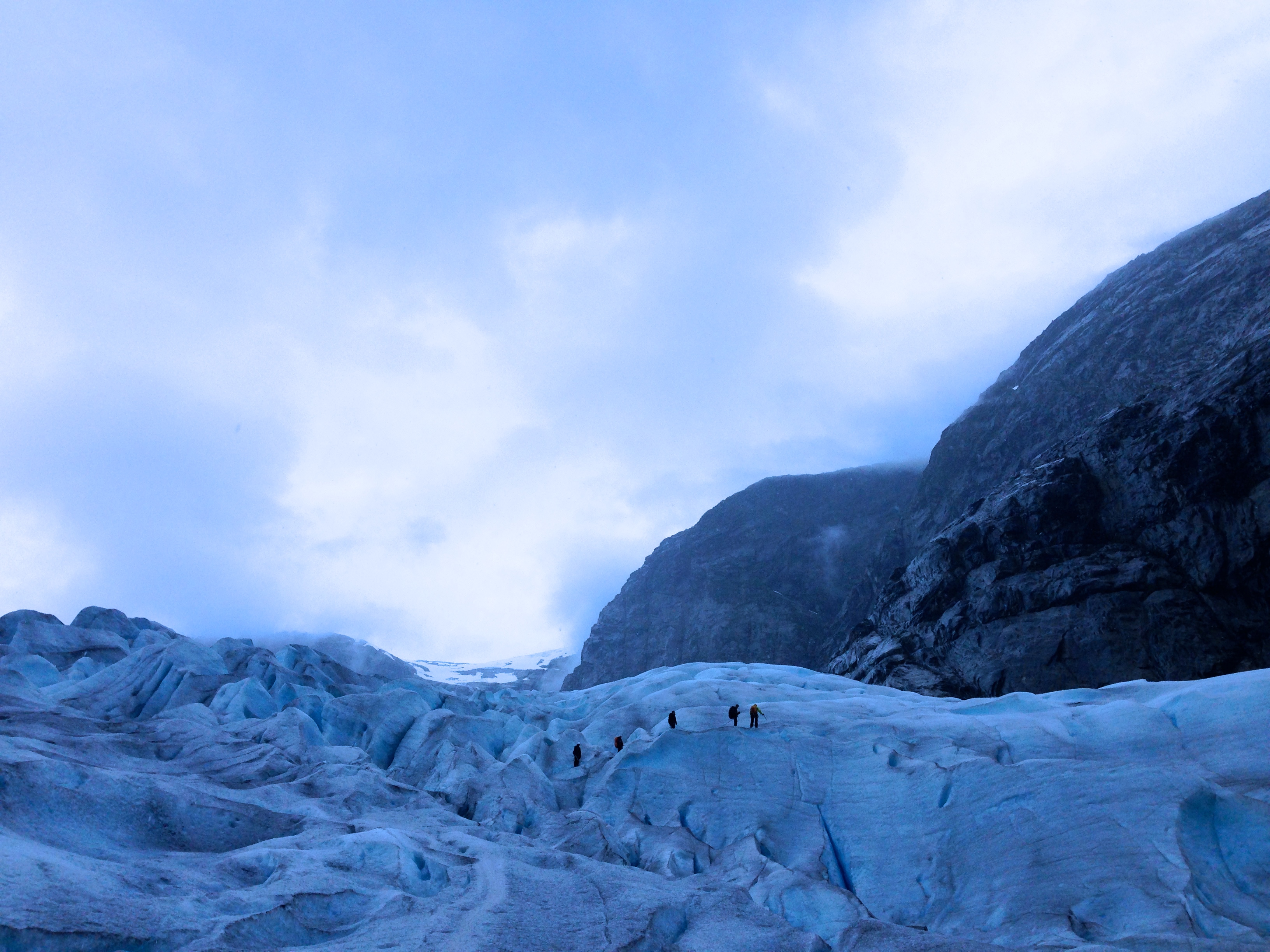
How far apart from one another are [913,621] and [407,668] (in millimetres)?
84250

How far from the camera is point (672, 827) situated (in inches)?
844

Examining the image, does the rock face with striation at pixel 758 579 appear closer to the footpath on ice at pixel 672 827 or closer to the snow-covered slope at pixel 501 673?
the snow-covered slope at pixel 501 673

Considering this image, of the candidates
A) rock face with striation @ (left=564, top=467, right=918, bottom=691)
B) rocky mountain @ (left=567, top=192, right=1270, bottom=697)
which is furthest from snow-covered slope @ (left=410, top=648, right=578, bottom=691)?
rocky mountain @ (left=567, top=192, right=1270, bottom=697)

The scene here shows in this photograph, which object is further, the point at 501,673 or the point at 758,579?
the point at 501,673

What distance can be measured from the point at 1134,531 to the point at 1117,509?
6.52 ft

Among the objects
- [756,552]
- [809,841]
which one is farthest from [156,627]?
[756,552]

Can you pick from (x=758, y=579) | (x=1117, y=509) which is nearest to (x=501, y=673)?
(x=758, y=579)

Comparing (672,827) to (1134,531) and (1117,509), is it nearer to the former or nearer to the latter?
(1134,531)

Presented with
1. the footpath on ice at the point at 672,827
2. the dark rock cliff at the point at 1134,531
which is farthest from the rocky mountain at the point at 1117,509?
the footpath on ice at the point at 672,827

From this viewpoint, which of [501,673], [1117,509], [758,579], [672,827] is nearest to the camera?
[672,827]

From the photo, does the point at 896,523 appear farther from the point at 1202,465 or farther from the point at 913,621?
the point at 1202,465

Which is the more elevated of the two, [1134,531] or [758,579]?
[758,579]

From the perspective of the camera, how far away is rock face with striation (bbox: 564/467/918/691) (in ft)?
306

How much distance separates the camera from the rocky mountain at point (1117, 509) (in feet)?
146
